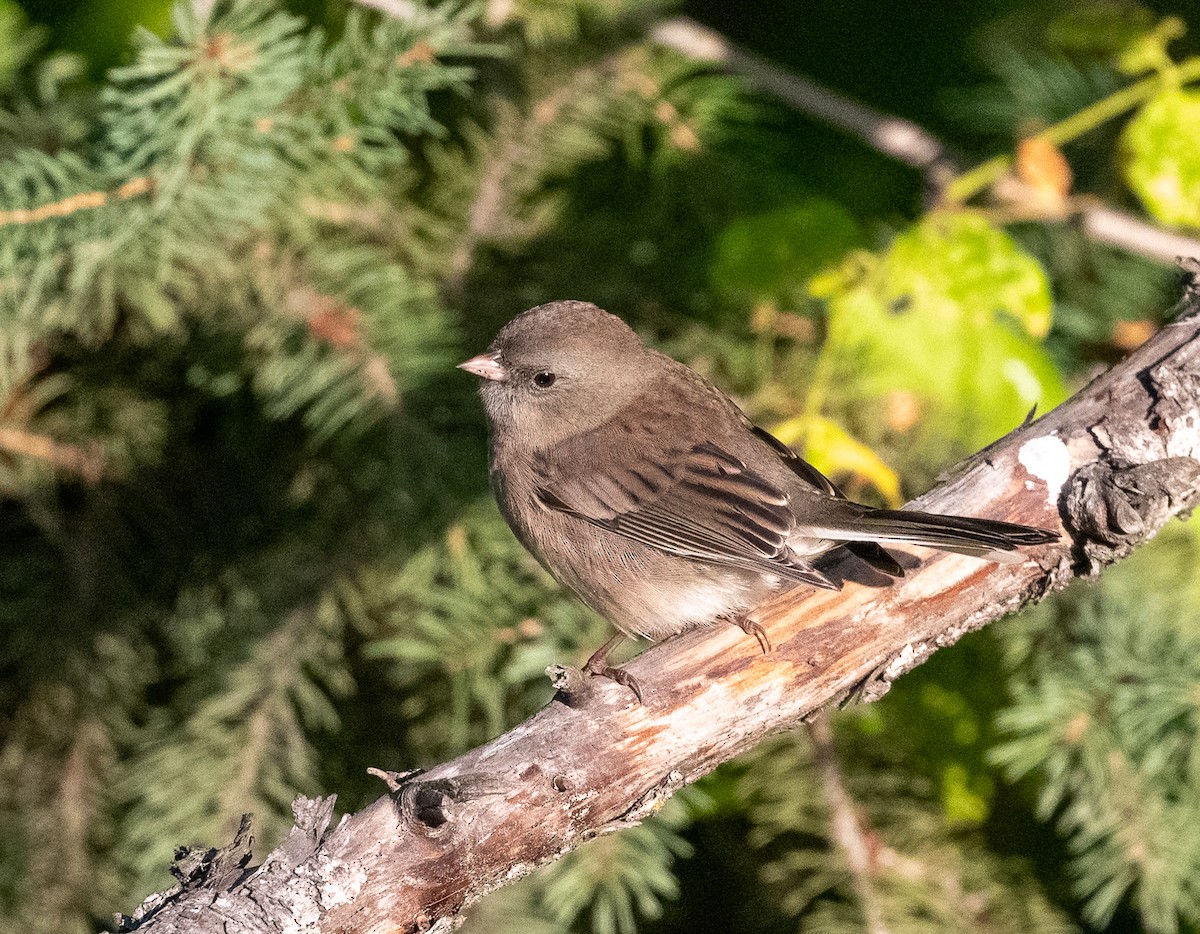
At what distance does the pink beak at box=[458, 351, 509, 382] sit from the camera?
269 cm

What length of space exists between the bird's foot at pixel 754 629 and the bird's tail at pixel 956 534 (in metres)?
0.23

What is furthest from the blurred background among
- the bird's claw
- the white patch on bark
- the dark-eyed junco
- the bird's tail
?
→ the bird's claw

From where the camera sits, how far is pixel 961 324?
2.46 m

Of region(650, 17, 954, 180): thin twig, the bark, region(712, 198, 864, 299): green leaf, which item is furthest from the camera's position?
region(650, 17, 954, 180): thin twig

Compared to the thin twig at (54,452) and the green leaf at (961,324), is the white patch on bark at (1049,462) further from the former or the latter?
the thin twig at (54,452)

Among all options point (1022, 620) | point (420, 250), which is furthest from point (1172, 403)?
point (420, 250)

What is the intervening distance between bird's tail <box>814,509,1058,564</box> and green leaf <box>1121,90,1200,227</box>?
837mm

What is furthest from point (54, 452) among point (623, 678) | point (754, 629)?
point (754, 629)

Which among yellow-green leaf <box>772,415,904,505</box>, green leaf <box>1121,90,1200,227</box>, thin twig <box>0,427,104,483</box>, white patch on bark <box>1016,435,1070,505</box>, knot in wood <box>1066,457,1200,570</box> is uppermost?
thin twig <box>0,427,104,483</box>

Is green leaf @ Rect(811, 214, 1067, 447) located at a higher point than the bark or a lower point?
higher

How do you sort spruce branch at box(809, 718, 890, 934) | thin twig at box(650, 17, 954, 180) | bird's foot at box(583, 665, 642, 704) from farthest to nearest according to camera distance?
thin twig at box(650, 17, 954, 180)
spruce branch at box(809, 718, 890, 934)
bird's foot at box(583, 665, 642, 704)

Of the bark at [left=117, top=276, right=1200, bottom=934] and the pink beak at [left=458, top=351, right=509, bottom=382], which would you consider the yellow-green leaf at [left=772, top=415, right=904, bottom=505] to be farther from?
the pink beak at [left=458, top=351, right=509, bottom=382]

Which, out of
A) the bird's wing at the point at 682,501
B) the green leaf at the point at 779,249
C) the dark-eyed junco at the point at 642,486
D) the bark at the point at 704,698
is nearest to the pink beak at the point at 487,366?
the dark-eyed junco at the point at 642,486

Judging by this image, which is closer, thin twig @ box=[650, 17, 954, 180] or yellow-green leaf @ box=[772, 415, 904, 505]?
yellow-green leaf @ box=[772, 415, 904, 505]
